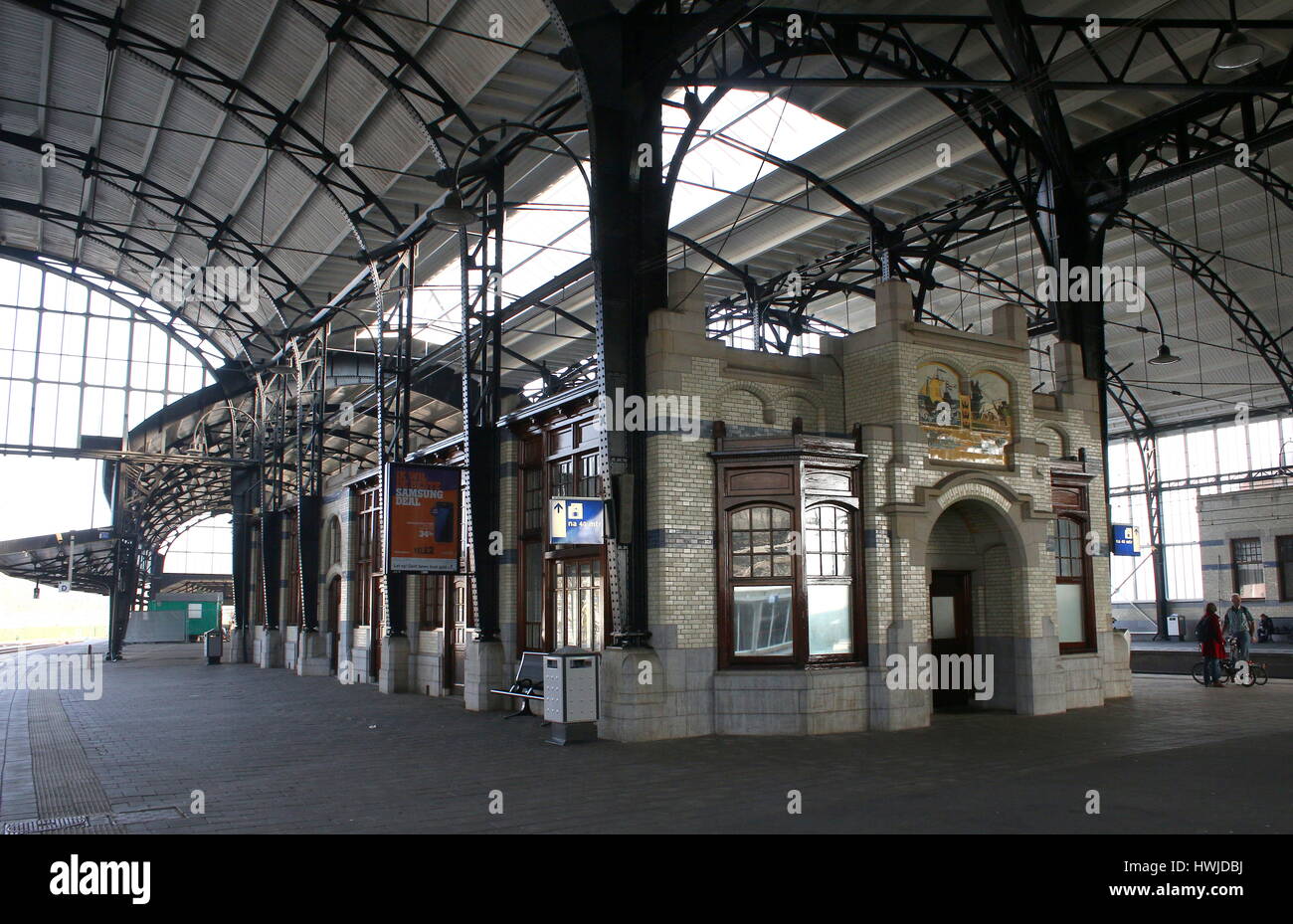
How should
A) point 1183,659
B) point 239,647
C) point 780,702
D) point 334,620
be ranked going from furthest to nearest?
point 239,647 → point 334,620 → point 1183,659 → point 780,702

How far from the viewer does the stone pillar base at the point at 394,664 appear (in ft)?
69.8

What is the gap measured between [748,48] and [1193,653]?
2137 centimetres

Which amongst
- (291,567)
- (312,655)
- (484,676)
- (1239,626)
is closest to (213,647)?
(291,567)

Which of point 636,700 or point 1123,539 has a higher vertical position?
point 1123,539

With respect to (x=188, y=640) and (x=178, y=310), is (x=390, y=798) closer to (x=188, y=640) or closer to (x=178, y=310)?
(x=178, y=310)

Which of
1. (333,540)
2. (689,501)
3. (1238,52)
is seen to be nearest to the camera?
(1238,52)

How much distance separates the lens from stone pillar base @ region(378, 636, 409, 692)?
69.8ft

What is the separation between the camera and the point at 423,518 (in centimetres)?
1836

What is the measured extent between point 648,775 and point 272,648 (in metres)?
25.2

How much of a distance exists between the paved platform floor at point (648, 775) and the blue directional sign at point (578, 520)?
285 centimetres

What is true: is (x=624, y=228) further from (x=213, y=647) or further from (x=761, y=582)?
(x=213, y=647)

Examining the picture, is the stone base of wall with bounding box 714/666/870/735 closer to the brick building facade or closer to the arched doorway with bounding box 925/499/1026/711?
the brick building facade

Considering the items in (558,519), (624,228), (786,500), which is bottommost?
(558,519)
